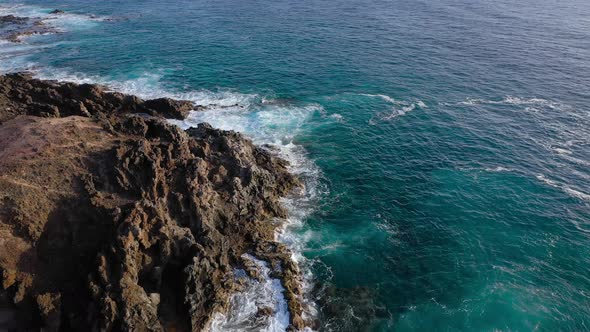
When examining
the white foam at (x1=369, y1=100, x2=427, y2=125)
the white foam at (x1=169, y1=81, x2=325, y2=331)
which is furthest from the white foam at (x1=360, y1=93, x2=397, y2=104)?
the white foam at (x1=169, y1=81, x2=325, y2=331)

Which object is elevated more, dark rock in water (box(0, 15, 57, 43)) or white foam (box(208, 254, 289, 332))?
dark rock in water (box(0, 15, 57, 43))

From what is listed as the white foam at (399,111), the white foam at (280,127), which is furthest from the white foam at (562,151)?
the white foam at (280,127)

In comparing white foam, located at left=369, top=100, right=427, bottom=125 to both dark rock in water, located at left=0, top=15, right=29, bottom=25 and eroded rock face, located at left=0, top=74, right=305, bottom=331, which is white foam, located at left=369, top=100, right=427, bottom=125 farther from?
dark rock in water, located at left=0, top=15, right=29, bottom=25

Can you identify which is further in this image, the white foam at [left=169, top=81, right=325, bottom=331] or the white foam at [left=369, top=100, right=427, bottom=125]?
the white foam at [left=369, top=100, right=427, bottom=125]

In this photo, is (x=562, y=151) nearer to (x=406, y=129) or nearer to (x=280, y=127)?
(x=406, y=129)

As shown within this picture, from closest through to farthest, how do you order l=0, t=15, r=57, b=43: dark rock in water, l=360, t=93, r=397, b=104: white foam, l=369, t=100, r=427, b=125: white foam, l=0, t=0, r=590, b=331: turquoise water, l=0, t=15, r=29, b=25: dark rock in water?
l=0, t=0, r=590, b=331: turquoise water
l=369, t=100, r=427, b=125: white foam
l=360, t=93, r=397, b=104: white foam
l=0, t=15, r=57, b=43: dark rock in water
l=0, t=15, r=29, b=25: dark rock in water

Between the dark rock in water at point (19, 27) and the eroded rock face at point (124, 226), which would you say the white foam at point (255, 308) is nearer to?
the eroded rock face at point (124, 226)
